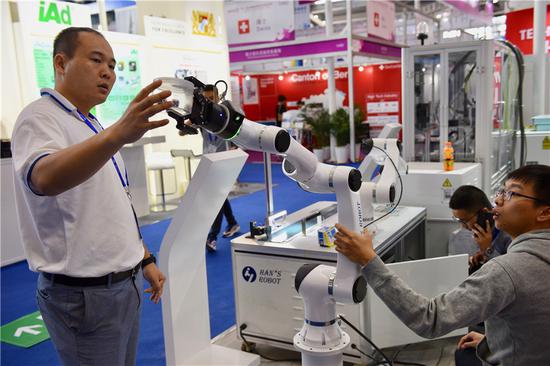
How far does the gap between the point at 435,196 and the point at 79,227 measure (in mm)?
Result: 2932

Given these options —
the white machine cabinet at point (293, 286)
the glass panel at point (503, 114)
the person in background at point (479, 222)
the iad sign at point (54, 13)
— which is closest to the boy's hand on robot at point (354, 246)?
the white machine cabinet at point (293, 286)

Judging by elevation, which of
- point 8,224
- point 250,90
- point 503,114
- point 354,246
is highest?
point 250,90

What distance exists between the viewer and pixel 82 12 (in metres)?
5.91

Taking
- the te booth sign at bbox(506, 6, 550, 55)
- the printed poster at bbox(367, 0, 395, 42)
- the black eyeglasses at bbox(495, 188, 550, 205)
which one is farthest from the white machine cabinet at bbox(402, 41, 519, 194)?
the te booth sign at bbox(506, 6, 550, 55)

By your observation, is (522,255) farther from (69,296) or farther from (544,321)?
(69,296)

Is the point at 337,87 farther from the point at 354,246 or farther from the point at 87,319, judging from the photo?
the point at 87,319

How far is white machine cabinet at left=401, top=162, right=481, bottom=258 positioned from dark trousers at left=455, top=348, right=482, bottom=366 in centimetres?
167

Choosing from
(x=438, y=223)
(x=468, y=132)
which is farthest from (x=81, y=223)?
(x=468, y=132)

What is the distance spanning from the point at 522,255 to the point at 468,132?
3409 millimetres

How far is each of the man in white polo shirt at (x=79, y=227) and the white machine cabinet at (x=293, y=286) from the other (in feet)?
4.09

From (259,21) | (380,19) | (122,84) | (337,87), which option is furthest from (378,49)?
(122,84)

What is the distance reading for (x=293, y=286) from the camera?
2.67 m

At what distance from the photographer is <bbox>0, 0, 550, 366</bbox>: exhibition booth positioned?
5.27ft

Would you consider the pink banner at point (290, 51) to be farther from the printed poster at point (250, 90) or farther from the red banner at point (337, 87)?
the printed poster at point (250, 90)
